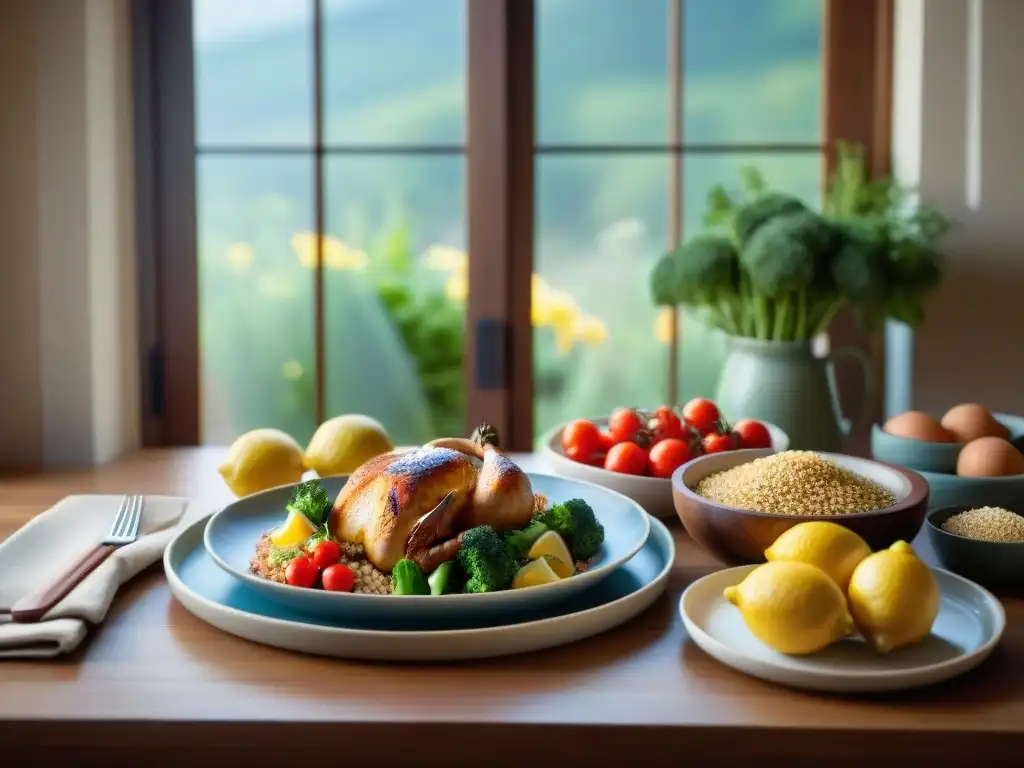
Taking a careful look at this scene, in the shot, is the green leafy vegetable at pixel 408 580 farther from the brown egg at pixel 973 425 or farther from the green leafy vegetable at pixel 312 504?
the brown egg at pixel 973 425

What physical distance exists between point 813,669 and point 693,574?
1.10 ft

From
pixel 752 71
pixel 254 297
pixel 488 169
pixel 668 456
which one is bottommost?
pixel 668 456

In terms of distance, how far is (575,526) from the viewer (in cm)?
113

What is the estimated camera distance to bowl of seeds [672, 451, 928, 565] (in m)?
1.08

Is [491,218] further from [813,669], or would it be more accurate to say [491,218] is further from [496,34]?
[813,669]

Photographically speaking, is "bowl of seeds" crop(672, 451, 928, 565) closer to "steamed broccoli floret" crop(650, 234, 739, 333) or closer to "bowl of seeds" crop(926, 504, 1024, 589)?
"bowl of seeds" crop(926, 504, 1024, 589)

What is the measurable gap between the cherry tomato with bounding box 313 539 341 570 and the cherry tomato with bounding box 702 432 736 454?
57 cm

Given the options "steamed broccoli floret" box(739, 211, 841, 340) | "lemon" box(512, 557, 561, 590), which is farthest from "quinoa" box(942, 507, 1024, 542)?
"steamed broccoli floret" box(739, 211, 841, 340)

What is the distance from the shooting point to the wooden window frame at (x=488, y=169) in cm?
197

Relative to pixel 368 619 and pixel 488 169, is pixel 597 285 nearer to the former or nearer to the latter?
pixel 488 169

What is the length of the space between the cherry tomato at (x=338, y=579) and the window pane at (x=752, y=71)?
1.25m

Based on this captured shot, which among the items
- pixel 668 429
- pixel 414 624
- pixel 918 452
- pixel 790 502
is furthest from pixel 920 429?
pixel 414 624

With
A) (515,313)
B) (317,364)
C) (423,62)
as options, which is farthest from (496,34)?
(317,364)

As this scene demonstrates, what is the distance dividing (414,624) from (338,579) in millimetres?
79
